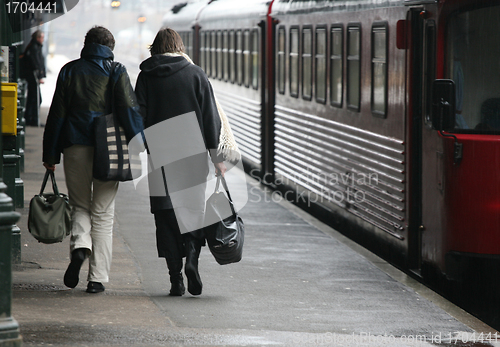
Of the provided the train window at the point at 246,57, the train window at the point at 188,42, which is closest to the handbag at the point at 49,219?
the train window at the point at 246,57

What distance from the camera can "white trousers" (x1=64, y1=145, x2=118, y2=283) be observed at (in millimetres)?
6191

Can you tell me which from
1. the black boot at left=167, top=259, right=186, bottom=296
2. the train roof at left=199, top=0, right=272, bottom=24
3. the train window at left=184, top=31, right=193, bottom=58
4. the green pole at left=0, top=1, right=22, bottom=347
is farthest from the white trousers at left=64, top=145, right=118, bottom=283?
the train window at left=184, top=31, right=193, bottom=58

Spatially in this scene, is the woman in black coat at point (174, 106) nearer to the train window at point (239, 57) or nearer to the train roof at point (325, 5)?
the train roof at point (325, 5)

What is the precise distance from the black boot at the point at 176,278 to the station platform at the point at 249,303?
0.08 meters

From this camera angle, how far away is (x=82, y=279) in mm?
6867

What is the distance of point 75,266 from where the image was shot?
6188 mm

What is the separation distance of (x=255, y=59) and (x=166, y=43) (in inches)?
328

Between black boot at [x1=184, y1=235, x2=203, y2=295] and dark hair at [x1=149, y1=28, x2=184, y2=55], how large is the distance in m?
1.28

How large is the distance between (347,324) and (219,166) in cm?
136

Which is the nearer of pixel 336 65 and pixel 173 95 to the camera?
pixel 173 95

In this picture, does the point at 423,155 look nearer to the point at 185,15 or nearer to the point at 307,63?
the point at 307,63

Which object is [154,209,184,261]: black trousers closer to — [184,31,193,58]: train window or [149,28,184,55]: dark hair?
[149,28,184,55]: dark hair

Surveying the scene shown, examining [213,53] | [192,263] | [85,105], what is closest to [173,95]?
[85,105]
